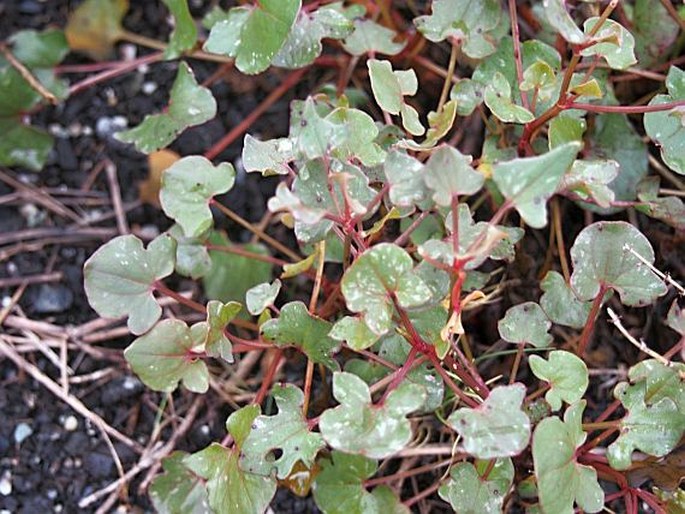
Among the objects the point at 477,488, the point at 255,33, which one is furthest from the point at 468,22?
the point at 477,488

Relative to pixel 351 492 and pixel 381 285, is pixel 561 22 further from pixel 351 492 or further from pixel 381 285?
pixel 351 492

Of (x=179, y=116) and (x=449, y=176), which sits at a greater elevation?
(x=449, y=176)

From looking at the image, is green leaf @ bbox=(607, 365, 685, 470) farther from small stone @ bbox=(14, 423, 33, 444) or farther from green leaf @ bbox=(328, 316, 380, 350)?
small stone @ bbox=(14, 423, 33, 444)

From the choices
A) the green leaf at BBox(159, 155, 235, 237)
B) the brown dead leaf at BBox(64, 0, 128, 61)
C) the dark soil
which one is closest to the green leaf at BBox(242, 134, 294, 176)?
the green leaf at BBox(159, 155, 235, 237)

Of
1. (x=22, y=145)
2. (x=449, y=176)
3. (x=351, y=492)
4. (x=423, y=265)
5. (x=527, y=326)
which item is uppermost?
(x=449, y=176)

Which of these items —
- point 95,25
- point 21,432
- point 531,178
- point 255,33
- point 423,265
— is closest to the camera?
point 531,178

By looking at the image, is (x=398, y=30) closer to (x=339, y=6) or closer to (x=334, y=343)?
(x=339, y=6)
